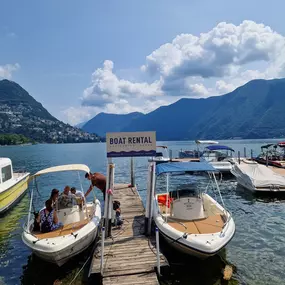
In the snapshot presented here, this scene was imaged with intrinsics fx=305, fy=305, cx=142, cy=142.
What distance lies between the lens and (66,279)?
1060 centimetres

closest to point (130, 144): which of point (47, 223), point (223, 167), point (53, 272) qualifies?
point (47, 223)

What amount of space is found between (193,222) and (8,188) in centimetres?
1469

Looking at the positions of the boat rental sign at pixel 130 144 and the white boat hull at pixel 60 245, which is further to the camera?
the boat rental sign at pixel 130 144

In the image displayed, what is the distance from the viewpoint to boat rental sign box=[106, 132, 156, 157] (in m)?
12.5

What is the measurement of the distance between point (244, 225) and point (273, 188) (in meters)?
7.89

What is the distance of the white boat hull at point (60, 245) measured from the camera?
10.4 meters

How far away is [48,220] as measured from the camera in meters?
12.2

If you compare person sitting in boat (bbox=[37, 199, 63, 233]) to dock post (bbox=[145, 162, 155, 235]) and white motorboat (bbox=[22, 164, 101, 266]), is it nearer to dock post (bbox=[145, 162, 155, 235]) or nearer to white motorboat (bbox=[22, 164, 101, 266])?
white motorboat (bbox=[22, 164, 101, 266])

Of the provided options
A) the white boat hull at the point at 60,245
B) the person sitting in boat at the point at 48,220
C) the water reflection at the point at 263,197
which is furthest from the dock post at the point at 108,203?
the water reflection at the point at 263,197

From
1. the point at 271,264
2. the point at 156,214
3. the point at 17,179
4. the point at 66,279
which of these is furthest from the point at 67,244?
the point at 17,179

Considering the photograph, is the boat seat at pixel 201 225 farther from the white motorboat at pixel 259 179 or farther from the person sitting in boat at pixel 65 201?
the white motorboat at pixel 259 179

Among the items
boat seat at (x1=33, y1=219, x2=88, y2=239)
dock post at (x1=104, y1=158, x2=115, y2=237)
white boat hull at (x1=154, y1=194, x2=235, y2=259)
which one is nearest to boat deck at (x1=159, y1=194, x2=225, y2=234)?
white boat hull at (x1=154, y1=194, x2=235, y2=259)

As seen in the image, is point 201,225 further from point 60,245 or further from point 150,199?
point 60,245

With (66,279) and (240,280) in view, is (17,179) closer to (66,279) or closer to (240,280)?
(66,279)
